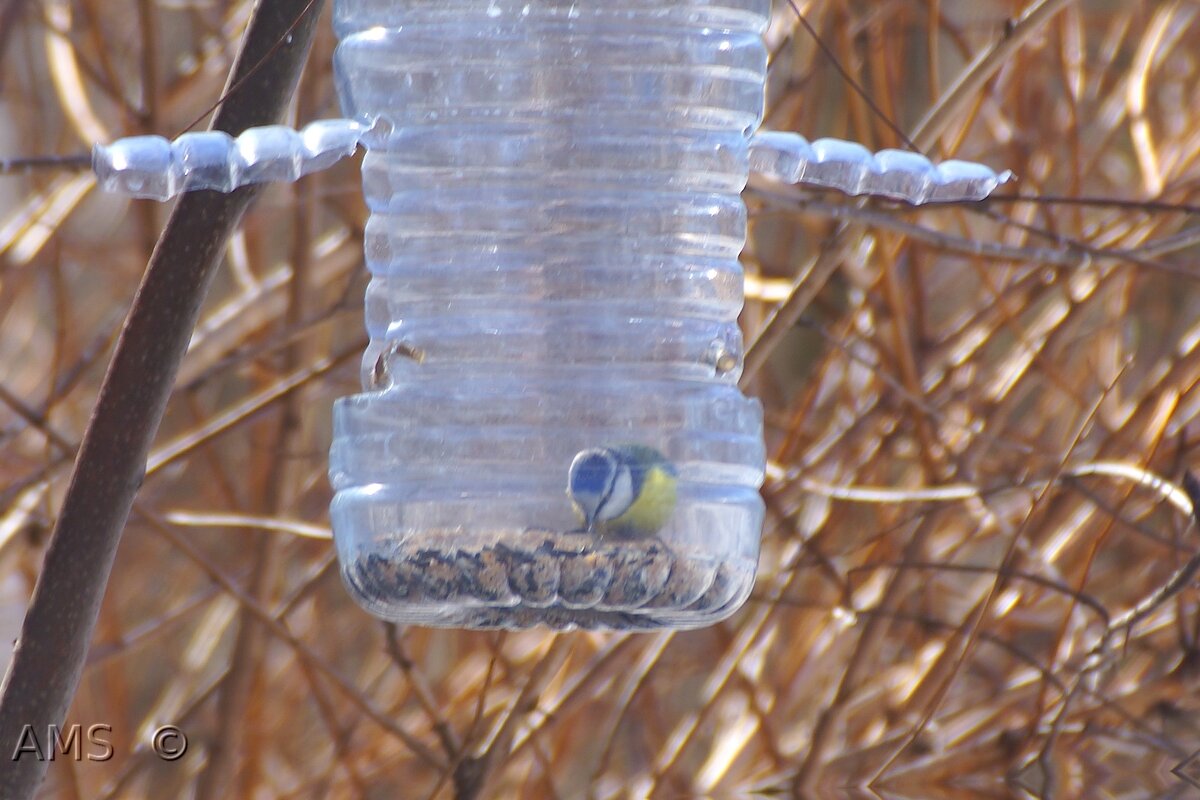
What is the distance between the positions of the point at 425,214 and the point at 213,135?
0.34 meters

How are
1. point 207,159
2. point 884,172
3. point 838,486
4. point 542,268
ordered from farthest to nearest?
1. point 838,486
2. point 542,268
3. point 884,172
4. point 207,159

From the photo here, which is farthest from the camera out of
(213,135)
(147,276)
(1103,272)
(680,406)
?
(1103,272)

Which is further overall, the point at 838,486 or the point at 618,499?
the point at 838,486

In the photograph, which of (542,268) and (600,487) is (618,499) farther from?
(542,268)

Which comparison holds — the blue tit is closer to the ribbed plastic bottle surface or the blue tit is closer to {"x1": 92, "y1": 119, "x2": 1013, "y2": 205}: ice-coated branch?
the ribbed plastic bottle surface

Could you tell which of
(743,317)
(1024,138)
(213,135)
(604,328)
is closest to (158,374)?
(213,135)

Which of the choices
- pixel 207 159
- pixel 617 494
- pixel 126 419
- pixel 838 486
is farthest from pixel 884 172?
pixel 838 486

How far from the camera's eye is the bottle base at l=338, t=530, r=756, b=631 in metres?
1.07

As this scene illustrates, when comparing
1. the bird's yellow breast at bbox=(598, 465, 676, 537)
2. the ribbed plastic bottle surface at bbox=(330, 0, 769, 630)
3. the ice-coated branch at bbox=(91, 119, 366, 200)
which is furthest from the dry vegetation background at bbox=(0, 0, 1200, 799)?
the ice-coated branch at bbox=(91, 119, 366, 200)

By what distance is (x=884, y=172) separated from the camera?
1.00 metres

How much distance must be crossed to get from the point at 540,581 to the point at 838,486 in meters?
1.13

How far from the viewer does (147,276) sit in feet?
3.46

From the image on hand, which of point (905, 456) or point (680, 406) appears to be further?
point (905, 456)

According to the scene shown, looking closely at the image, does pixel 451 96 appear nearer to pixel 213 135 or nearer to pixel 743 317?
pixel 213 135
